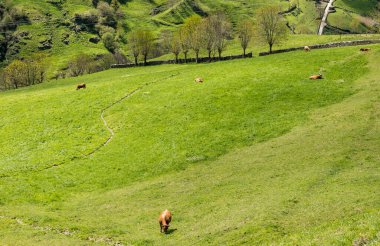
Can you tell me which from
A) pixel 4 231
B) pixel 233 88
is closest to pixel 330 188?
pixel 4 231

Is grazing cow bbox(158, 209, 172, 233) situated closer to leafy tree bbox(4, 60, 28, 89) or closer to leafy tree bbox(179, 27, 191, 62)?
leafy tree bbox(179, 27, 191, 62)

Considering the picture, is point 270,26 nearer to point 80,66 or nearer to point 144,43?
point 144,43

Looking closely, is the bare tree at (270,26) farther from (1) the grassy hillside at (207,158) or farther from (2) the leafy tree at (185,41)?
(1) the grassy hillside at (207,158)

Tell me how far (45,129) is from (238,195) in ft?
120

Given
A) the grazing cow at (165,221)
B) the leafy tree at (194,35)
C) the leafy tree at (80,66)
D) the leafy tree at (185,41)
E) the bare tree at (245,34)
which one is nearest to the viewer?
the grazing cow at (165,221)

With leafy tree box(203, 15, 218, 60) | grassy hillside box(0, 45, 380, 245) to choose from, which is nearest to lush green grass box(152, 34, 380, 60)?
leafy tree box(203, 15, 218, 60)

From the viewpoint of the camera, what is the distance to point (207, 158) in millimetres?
45562

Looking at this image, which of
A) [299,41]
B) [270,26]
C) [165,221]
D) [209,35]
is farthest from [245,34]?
[165,221]

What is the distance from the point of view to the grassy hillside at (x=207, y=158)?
27.9 metres

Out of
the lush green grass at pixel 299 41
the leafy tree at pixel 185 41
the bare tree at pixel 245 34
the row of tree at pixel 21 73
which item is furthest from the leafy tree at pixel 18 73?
the bare tree at pixel 245 34

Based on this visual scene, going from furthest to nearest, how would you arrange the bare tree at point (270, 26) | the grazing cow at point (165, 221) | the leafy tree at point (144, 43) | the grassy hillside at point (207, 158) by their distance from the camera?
1. the leafy tree at point (144, 43)
2. the bare tree at point (270, 26)
3. the grazing cow at point (165, 221)
4. the grassy hillside at point (207, 158)

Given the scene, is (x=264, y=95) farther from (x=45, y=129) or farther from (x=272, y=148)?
(x=45, y=129)

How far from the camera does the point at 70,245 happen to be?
2773 centimetres

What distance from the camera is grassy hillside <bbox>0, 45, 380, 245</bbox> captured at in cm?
2792
